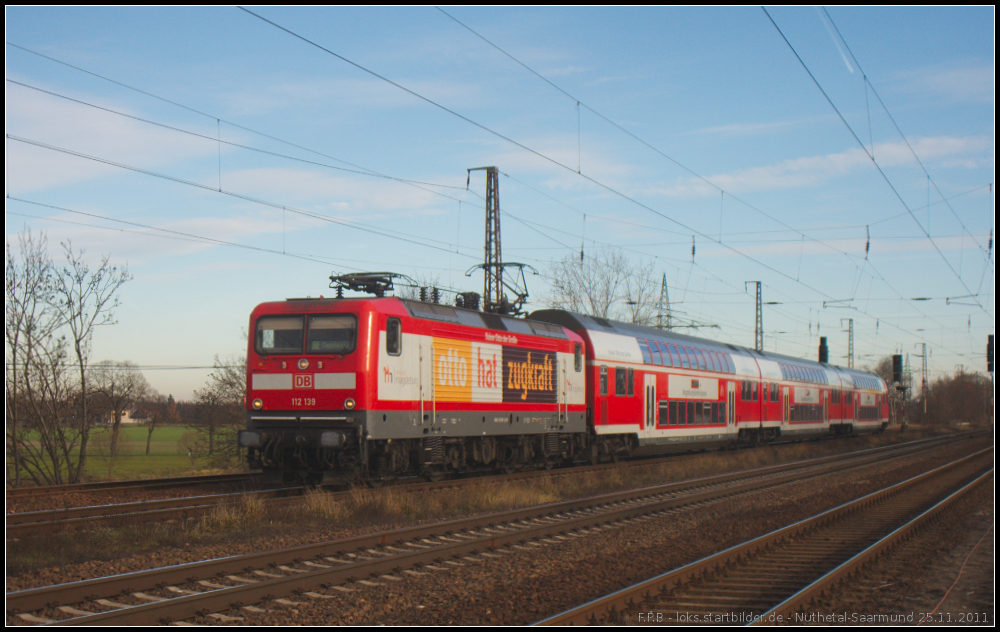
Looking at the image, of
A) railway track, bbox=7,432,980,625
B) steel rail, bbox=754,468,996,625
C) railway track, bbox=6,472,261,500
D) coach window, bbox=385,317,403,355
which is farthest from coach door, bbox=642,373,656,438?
railway track, bbox=6,472,261,500

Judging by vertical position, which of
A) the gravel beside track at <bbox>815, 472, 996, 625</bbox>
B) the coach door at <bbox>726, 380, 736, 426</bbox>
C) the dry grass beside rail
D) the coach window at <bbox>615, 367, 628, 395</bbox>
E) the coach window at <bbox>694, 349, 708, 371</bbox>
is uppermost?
the coach window at <bbox>694, 349, 708, 371</bbox>

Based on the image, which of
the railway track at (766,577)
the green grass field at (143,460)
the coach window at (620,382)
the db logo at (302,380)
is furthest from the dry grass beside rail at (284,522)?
the green grass field at (143,460)

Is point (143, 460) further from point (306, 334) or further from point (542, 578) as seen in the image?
point (542, 578)

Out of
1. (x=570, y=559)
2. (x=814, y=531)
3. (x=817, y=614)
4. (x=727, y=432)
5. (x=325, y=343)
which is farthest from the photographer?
(x=727, y=432)

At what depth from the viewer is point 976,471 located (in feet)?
84.0

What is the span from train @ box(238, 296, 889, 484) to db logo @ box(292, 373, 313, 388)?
0.09 feet

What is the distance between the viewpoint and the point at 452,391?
1720 cm

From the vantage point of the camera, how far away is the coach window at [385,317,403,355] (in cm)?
1534

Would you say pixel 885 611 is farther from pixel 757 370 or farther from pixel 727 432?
pixel 757 370

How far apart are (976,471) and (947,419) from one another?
94.5 m

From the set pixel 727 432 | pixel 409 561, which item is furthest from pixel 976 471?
pixel 409 561

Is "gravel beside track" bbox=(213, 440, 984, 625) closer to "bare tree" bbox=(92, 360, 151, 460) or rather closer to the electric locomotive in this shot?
the electric locomotive

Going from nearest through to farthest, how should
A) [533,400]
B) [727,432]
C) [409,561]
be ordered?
[409,561], [533,400], [727,432]

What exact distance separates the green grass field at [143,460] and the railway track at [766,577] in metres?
18.2
